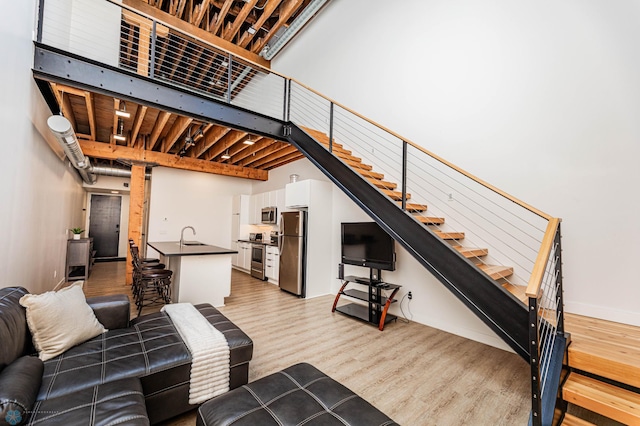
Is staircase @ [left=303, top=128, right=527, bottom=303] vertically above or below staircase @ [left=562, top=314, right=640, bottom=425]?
above

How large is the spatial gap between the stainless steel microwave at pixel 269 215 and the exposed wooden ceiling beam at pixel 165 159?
1489 millimetres

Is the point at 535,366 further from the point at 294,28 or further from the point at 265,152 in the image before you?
the point at 294,28

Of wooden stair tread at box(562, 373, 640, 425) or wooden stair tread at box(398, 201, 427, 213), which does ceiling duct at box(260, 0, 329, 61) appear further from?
wooden stair tread at box(562, 373, 640, 425)

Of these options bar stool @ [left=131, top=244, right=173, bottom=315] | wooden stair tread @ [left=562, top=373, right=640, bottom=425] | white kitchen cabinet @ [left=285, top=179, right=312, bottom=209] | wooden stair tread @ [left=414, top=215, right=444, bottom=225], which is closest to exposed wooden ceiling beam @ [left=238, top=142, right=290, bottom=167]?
white kitchen cabinet @ [left=285, top=179, right=312, bottom=209]

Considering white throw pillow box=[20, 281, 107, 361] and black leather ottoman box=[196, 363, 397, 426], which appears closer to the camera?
black leather ottoman box=[196, 363, 397, 426]

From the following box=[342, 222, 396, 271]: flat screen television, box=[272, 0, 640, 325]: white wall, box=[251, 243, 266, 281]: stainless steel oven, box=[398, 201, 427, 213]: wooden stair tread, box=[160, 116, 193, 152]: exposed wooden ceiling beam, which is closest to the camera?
box=[272, 0, 640, 325]: white wall

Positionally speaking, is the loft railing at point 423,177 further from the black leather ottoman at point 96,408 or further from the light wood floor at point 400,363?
the black leather ottoman at point 96,408

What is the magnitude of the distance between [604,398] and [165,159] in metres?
7.79

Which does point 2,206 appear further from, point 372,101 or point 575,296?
point 575,296

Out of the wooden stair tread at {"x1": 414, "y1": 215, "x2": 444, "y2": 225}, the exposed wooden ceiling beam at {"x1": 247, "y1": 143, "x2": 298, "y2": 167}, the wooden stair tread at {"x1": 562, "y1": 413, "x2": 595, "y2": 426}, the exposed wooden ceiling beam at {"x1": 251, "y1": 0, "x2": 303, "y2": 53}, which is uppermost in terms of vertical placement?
the exposed wooden ceiling beam at {"x1": 251, "y1": 0, "x2": 303, "y2": 53}

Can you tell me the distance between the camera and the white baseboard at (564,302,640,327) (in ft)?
8.43

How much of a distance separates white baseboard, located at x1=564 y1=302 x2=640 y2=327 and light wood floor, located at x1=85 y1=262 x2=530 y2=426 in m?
0.80

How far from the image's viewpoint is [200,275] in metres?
4.41

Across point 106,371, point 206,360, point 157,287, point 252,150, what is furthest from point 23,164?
point 252,150
